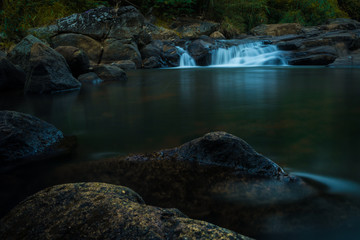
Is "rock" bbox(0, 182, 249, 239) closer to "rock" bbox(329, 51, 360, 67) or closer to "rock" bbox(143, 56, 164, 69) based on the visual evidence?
"rock" bbox(329, 51, 360, 67)

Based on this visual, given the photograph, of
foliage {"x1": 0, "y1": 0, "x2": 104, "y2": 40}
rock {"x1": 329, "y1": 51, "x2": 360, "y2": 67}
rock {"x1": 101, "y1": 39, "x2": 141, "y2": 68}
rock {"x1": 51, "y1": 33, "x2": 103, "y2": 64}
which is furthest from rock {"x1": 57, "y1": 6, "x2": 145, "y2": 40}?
rock {"x1": 329, "y1": 51, "x2": 360, "y2": 67}

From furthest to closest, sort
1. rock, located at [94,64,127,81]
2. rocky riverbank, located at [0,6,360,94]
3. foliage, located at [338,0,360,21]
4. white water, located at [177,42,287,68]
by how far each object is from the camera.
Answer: foliage, located at [338,0,360,21], white water, located at [177,42,287,68], rocky riverbank, located at [0,6,360,94], rock, located at [94,64,127,81]

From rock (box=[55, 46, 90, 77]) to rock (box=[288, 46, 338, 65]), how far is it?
27.8 ft

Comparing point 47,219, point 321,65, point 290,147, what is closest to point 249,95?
point 290,147

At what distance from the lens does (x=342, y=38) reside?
12.0 metres

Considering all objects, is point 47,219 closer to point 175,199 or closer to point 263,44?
point 175,199

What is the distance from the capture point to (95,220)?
0.96 m

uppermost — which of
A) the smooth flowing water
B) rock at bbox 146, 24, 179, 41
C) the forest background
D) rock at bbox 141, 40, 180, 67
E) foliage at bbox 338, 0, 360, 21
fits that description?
foliage at bbox 338, 0, 360, 21

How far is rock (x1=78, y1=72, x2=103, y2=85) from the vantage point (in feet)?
24.9

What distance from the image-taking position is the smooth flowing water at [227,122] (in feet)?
6.34

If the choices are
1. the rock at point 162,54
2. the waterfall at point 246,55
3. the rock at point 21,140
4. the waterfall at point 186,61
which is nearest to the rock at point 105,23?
the rock at point 162,54

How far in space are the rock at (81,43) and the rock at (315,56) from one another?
847 cm

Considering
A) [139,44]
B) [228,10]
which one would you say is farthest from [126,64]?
[228,10]

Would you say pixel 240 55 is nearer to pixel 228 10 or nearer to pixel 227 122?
pixel 228 10
